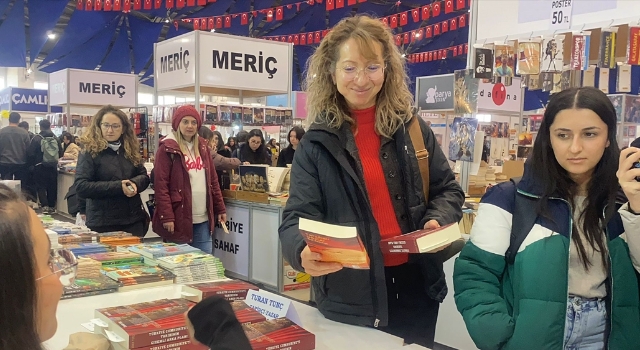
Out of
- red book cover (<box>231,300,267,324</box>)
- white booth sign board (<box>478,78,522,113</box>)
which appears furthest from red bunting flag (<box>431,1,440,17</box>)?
red book cover (<box>231,300,267,324</box>)

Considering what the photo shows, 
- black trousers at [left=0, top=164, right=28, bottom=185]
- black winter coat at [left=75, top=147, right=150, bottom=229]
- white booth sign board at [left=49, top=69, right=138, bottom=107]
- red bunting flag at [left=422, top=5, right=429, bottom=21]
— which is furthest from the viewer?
red bunting flag at [left=422, top=5, right=429, bottom=21]

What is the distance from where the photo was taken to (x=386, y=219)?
170cm

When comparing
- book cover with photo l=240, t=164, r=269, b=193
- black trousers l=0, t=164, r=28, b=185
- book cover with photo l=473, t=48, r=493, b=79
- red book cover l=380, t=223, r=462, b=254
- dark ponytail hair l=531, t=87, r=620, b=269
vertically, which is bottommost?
black trousers l=0, t=164, r=28, b=185

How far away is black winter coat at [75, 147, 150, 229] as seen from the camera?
357 centimetres

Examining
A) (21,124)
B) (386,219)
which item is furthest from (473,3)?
(21,124)

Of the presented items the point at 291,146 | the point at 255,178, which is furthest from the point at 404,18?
the point at 255,178

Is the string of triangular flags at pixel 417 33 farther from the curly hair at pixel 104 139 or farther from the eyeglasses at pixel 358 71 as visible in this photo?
the eyeglasses at pixel 358 71

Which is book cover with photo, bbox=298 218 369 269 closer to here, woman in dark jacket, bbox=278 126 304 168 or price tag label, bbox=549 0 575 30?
price tag label, bbox=549 0 575 30

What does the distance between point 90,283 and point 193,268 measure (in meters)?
0.39

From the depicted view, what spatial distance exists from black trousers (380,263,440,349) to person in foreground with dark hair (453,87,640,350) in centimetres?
18

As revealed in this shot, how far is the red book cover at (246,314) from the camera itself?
1519mm

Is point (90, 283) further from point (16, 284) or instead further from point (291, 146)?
point (291, 146)

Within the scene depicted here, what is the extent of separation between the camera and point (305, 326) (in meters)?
1.65

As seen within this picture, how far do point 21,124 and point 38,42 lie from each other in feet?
11.3
